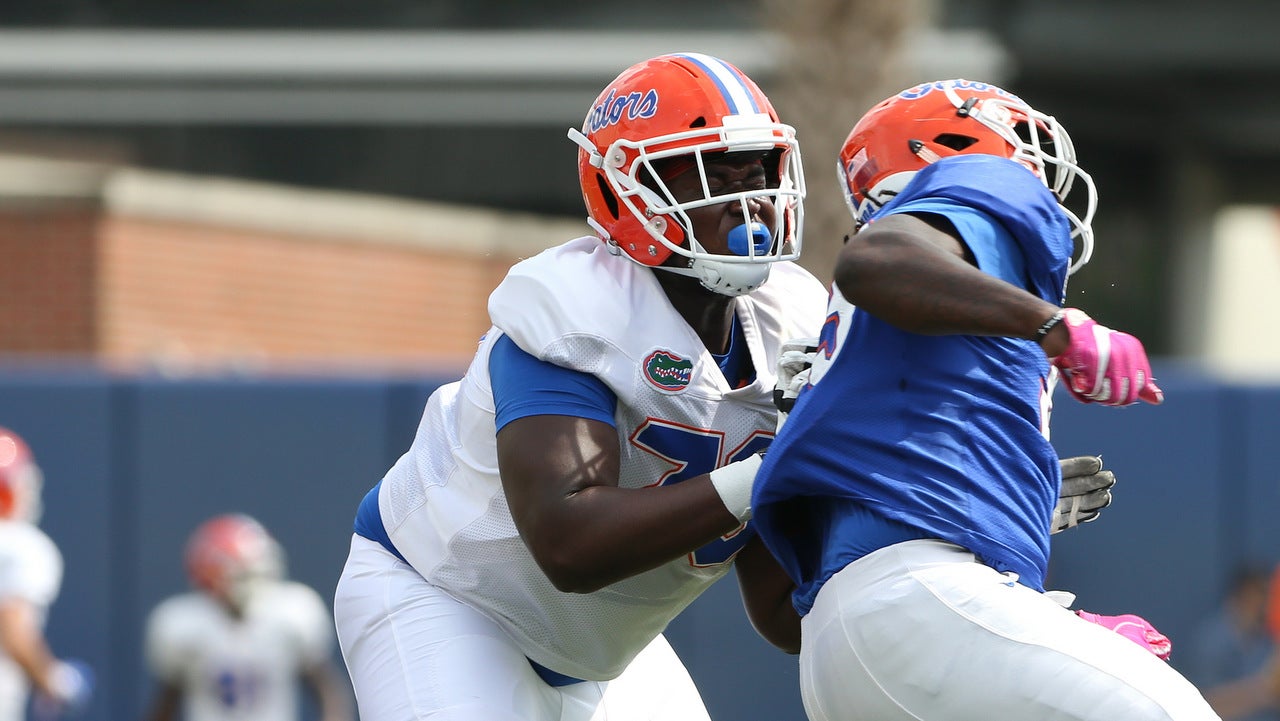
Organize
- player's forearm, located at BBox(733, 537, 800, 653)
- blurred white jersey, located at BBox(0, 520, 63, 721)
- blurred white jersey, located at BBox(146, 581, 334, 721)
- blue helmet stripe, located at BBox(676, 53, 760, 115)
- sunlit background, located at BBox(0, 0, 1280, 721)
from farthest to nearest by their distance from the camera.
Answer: sunlit background, located at BBox(0, 0, 1280, 721) < blurred white jersey, located at BBox(146, 581, 334, 721) < blurred white jersey, located at BBox(0, 520, 63, 721) < player's forearm, located at BBox(733, 537, 800, 653) < blue helmet stripe, located at BBox(676, 53, 760, 115)

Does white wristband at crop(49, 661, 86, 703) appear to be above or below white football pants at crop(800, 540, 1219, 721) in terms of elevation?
below

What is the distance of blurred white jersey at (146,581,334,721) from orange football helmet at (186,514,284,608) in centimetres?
8

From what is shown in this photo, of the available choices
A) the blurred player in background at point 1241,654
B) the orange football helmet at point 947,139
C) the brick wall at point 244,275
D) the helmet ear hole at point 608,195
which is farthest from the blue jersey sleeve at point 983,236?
the brick wall at point 244,275

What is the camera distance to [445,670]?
302cm

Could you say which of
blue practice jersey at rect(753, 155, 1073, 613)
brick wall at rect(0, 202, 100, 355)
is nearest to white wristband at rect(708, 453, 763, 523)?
blue practice jersey at rect(753, 155, 1073, 613)

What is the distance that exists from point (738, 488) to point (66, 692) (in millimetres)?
5218

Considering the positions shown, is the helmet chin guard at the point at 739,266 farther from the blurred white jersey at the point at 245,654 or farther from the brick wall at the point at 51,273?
the brick wall at the point at 51,273

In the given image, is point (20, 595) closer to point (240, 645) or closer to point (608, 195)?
point (240, 645)

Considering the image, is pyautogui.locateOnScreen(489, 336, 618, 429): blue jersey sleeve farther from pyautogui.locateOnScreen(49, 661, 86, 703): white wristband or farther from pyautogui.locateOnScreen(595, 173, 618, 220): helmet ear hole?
pyautogui.locateOnScreen(49, 661, 86, 703): white wristband

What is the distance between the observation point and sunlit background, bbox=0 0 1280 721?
10391 millimetres

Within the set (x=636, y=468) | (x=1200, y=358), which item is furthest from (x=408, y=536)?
(x=1200, y=358)

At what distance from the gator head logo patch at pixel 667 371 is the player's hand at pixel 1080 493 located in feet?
2.03

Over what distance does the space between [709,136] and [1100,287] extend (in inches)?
406

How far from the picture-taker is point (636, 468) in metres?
2.95
